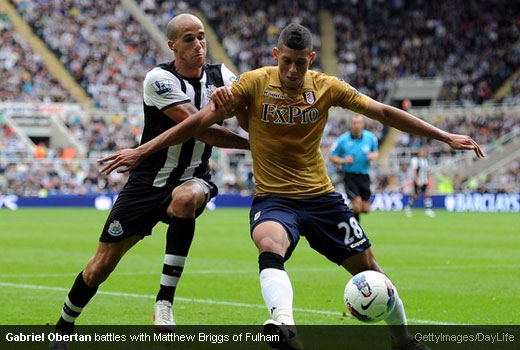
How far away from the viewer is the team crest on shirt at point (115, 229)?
7.48 meters

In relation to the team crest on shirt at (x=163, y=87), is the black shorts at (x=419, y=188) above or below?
below

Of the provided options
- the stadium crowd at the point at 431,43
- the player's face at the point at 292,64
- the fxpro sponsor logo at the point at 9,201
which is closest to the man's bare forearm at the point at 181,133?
the player's face at the point at 292,64

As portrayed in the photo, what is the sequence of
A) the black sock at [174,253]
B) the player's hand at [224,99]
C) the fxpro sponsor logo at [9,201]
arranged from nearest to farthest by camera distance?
1. the player's hand at [224,99]
2. the black sock at [174,253]
3. the fxpro sponsor logo at [9,201]

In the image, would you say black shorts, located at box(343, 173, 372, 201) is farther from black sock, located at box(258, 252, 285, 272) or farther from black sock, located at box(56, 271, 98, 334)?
black sock, located at box(258, 252, 285, 272)

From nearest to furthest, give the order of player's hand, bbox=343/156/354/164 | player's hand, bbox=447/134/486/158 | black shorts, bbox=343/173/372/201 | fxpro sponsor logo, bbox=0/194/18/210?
player's hand, bbox=447/134/486/158, player's hand, bbox=343/156/354/164, black shorts, bbox=343/173/372/201, fxpro sponsor logo, bbox=0/194/18/210

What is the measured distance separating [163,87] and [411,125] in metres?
2.04

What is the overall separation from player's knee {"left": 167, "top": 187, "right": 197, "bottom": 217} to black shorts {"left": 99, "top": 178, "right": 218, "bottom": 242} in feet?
0.29

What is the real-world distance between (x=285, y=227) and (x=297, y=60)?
45.4 inches

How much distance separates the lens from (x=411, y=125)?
691 cm

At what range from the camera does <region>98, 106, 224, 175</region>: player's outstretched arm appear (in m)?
6.82

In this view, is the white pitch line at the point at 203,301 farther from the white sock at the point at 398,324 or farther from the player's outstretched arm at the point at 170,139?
the player's outstretched arm at the point at 170,139

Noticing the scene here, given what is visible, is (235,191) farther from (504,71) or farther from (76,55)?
(504,71)

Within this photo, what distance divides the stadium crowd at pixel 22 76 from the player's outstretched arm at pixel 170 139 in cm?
3960

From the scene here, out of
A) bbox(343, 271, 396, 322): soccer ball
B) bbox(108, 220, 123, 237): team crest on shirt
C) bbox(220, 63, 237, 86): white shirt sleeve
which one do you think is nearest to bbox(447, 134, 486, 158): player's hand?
bbox(343, 271, 396, 322): soccer ball
